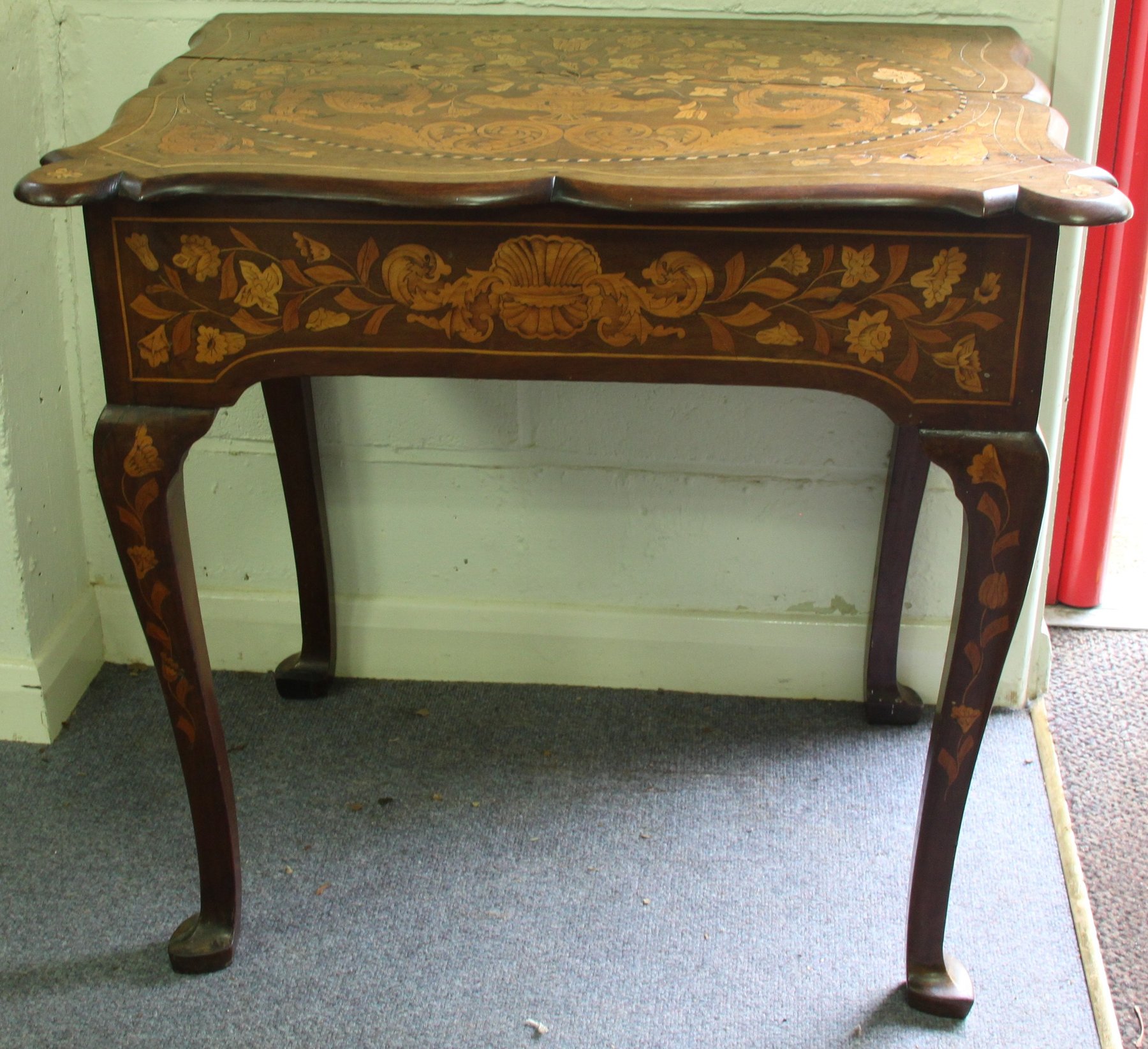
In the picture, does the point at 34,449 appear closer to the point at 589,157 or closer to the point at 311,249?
the point at 311,249

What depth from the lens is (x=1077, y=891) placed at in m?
1.41

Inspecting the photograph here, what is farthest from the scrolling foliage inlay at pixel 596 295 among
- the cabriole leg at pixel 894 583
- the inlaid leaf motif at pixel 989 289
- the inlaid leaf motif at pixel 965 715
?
the cabriole leg at pixel 894 583

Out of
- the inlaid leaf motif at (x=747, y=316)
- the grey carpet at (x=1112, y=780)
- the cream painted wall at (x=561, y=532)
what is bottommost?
the grey carpet at (x=1112, y=780)

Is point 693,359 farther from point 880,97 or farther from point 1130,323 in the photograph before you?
point 1130,323

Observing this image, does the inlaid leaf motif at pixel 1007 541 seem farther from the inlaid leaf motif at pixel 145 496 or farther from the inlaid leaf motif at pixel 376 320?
the inlaid leaf motif at pixel 145 496

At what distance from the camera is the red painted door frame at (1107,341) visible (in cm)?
160

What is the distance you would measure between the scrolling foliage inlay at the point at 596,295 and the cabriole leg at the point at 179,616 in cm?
8

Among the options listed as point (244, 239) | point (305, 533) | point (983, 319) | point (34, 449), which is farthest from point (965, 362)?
point (34, 449)

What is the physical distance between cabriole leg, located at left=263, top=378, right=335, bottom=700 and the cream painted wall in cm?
5

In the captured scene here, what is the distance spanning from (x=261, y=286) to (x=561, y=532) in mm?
728

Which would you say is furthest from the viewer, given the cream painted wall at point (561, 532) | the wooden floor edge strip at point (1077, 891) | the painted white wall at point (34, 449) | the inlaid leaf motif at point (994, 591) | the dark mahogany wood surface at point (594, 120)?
the cream painted wall at point (561, 532)

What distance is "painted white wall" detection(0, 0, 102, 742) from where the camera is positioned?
152 centimetres

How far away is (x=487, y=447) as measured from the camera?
5.51ft

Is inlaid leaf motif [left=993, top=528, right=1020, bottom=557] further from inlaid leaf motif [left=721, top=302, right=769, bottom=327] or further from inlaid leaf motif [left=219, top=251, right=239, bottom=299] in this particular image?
inlaid leaf motif [left=219, top=251, right=239, bottom=299]
